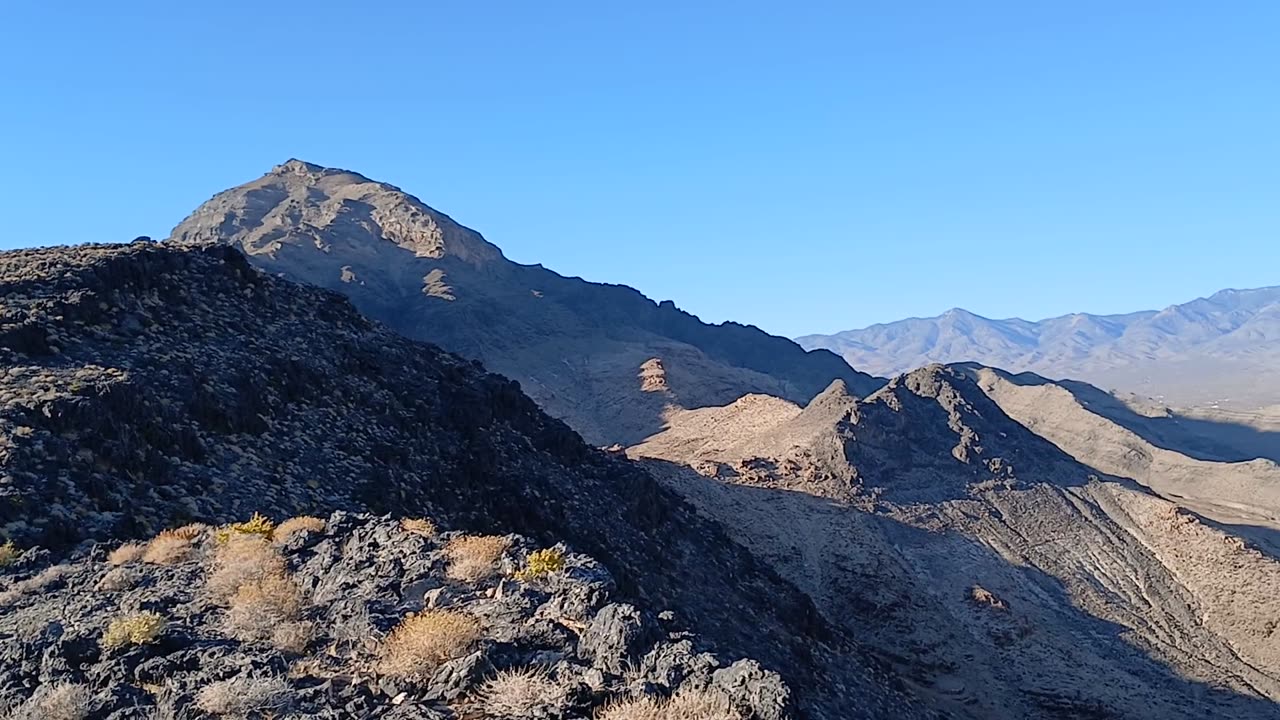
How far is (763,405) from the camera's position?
158 ft

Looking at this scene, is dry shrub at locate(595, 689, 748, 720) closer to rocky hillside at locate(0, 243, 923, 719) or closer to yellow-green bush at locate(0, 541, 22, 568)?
rocky hillside at locate(0, 243, 923, 719)

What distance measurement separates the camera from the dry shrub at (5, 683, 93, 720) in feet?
19.6

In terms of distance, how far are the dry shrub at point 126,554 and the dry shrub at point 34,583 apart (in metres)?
0.40

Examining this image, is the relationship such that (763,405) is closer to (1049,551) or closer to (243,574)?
(1049,551)

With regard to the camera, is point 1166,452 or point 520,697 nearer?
point 520,697

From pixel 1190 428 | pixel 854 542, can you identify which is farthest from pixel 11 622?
pixel 1190 428

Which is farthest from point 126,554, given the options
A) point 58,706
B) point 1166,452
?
point 1166,452

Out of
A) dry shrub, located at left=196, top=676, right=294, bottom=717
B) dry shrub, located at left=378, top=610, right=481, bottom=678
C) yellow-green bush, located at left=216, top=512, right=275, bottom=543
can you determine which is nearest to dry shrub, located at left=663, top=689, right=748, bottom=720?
dry shrub, located at left=378, top=610, right=481, bottom=678

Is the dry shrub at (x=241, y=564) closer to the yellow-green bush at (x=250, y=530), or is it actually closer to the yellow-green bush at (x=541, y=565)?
the yellow-green bush at (x=250, y=530)

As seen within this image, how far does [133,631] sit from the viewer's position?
6988 mm

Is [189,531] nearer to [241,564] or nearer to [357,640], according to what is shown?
[241,564]

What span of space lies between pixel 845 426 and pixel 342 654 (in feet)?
113

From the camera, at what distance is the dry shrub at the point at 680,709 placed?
568 centimetres

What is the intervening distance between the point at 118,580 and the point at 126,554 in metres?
0.80
